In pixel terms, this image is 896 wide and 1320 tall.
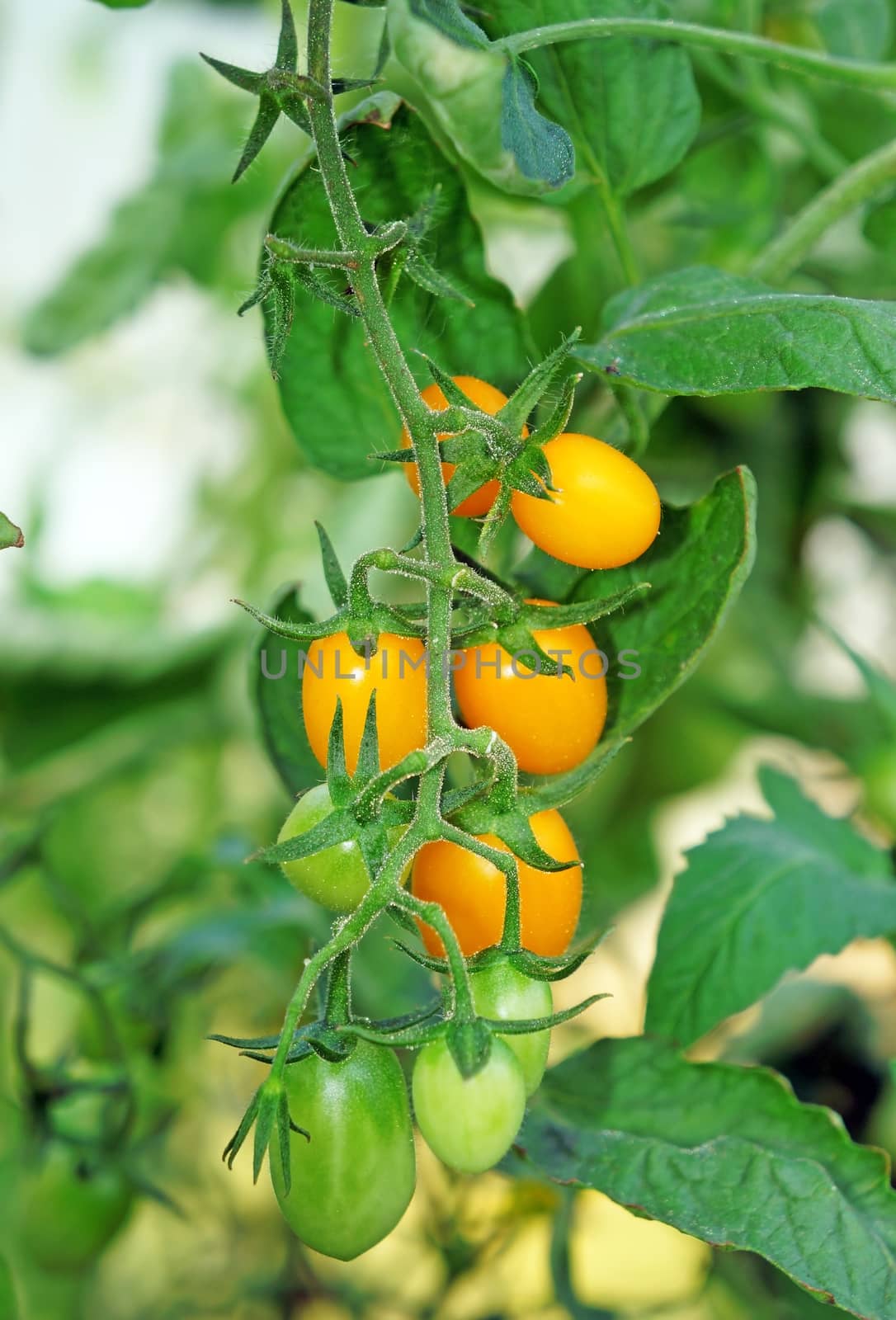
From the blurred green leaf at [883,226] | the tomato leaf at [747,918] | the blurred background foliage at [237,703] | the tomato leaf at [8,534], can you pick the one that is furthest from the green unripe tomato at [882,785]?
the tomato leaf at [8,534]

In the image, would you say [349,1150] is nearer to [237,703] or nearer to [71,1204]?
[71,1204]

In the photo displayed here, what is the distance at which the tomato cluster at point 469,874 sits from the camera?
271mm

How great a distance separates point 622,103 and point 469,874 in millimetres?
273

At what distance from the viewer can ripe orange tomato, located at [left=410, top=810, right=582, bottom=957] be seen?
32 cm

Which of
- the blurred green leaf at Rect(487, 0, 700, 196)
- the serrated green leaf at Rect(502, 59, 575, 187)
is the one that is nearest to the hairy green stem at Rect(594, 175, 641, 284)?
the blurred green leaf at Rect(487, 0, 700, 196)

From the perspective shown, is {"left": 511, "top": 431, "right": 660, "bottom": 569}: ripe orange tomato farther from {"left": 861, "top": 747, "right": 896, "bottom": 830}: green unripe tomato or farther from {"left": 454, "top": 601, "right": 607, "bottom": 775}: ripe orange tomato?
{"left": 861, "top": 747, "right": 896, "bottom": 830}: green unripe tomato

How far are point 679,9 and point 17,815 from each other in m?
0.63

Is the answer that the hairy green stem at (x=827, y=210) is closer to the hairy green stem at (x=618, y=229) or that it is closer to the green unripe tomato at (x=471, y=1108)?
the hairy green stem at (x=618, y=229)

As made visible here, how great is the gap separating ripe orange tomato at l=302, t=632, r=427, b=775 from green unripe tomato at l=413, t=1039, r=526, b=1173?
9 centimetres

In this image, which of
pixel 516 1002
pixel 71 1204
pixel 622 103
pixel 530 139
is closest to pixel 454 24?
pixel 530 139

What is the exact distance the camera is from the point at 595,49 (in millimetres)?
403

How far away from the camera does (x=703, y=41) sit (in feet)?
1.23

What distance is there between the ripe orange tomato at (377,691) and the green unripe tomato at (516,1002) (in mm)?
69

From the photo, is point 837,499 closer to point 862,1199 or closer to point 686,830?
point 686,830
